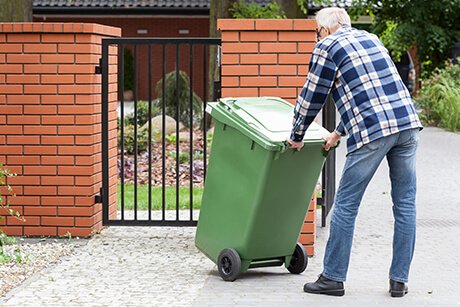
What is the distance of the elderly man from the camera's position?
21.0ft

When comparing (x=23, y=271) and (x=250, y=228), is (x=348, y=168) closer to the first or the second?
(x=250, y=228)

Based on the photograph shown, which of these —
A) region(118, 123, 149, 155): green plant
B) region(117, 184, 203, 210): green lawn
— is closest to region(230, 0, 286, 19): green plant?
region(118, 123, 149, 155): green plant

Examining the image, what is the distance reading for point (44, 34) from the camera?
840 cm

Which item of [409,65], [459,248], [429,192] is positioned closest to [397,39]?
[409,65]

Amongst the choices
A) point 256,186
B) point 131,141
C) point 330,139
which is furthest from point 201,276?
point 131,141

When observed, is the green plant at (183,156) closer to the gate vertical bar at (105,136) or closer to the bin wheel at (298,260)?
the gate vertical bar at (105,136)

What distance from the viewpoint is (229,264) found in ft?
22.8

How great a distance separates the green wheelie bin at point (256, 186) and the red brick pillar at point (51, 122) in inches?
60.8

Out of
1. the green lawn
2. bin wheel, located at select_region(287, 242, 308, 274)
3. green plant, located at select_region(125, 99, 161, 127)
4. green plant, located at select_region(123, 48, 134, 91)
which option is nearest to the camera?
bin wheel, located at select_region(287, 242, 308, 274)

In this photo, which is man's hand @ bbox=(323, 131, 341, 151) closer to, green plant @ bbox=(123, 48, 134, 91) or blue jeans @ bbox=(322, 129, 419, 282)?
blue jeans @ bbox=(322, 129, 419, 282)

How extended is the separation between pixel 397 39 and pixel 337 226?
74.0 feet

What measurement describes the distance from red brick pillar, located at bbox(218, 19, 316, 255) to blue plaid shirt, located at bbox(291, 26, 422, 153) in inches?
54.3

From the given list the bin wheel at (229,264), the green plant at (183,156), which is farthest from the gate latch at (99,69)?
the green plant at (183,156)

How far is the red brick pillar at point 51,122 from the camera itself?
331 inches
